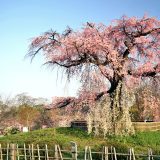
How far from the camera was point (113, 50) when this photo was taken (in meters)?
25.2

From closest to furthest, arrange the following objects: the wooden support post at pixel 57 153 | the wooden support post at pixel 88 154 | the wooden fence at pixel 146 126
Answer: the wooden support post at pixel 88 154 < the wooden support post at pixel 57 153 < the wooden fence at pixel 146 126

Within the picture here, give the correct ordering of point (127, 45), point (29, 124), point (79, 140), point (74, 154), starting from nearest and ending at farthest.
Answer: point (74, 154) → point (79, 140) → point (127, 45) → point (29, 124)

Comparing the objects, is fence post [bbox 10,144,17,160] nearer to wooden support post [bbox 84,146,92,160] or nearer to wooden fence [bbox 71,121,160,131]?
wooden support post [bbox 84,146,92,160]

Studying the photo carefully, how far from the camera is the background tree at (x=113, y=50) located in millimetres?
24719

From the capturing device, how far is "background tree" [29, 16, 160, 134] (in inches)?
973

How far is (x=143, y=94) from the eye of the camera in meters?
26.6

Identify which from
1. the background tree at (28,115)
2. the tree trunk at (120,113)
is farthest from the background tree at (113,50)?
the background tree at (28,115)

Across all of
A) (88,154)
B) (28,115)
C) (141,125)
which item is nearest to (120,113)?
(141,125)

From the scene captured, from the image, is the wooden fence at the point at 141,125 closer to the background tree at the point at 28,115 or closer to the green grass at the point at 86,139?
the green grass at the point at 86,139

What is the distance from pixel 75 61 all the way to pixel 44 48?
223 cm

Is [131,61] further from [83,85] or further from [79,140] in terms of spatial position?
[79,140]

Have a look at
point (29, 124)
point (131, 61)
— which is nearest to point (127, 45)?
point (131, 61)

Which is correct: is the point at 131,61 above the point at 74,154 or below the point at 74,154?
above

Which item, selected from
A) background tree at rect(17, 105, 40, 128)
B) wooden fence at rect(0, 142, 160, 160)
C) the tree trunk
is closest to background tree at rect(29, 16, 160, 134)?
the tree trunk
